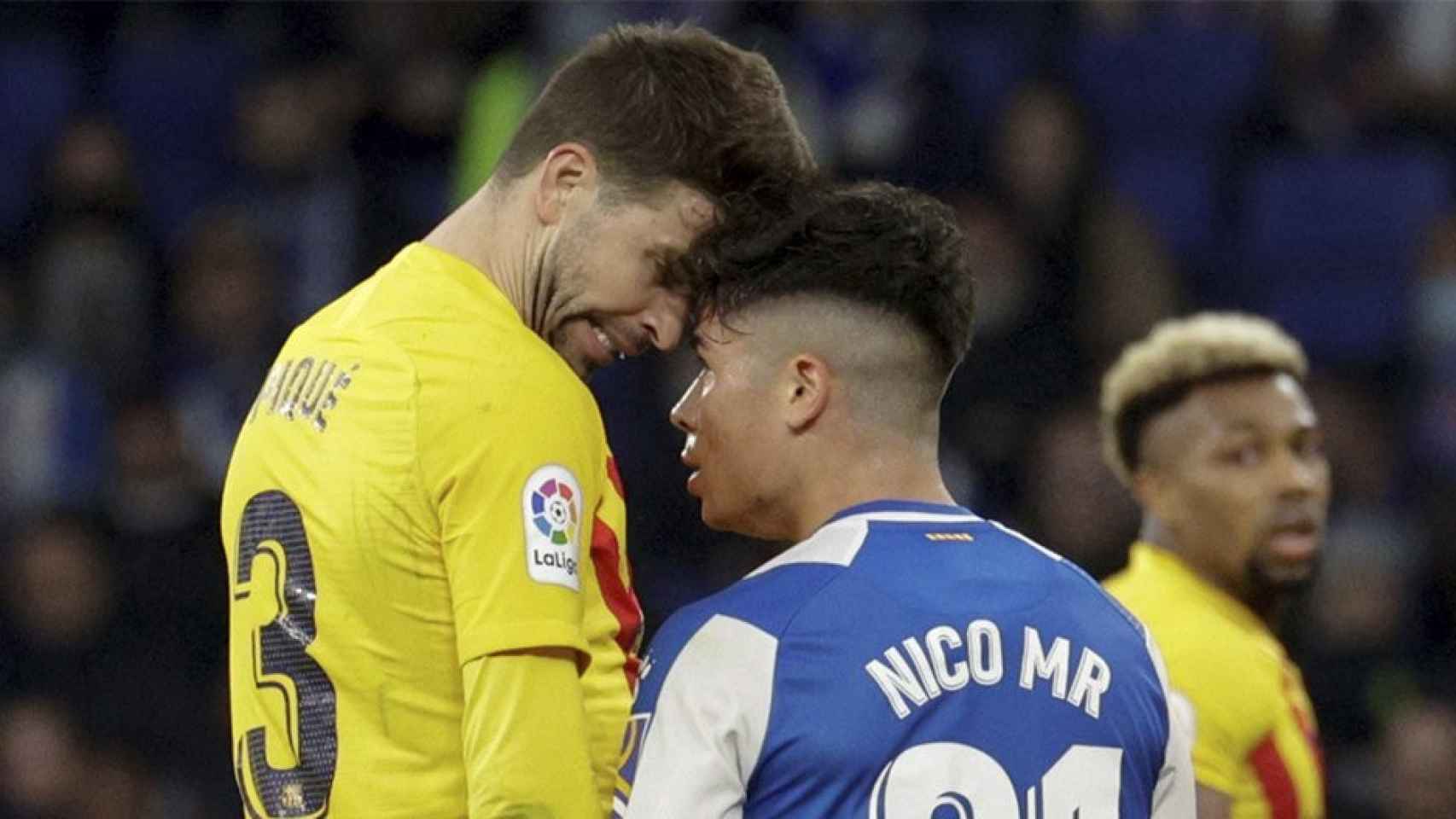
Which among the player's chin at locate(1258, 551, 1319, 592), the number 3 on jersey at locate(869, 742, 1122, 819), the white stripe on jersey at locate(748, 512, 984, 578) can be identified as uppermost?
the player's chin at locate(1258, 551, 1319, 592)

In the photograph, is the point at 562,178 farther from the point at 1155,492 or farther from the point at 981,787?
the point at 1155,492

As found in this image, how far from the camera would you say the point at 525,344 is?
3.07 metres

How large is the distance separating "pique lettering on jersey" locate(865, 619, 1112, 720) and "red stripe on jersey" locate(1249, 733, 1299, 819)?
1779mm

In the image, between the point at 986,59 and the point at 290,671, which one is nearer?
the point at 290,671

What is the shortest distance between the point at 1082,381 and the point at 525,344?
5.04 m

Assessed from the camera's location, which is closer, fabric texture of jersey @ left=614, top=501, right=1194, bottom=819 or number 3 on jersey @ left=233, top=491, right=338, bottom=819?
fabric texture of jersey @ left=614, top=501, right=1194, bottom=819

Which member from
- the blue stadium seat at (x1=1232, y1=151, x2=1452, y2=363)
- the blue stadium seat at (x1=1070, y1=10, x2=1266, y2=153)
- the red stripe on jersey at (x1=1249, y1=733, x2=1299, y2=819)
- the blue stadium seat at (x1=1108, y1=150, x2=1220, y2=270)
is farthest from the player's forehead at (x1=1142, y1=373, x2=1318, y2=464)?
the blue stadium seat at (x1=1070, y1=10, x2=1266, y2=153)

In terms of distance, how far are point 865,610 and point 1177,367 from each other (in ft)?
7.93

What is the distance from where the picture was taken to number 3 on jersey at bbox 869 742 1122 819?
2928 mm

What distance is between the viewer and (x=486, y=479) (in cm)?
295

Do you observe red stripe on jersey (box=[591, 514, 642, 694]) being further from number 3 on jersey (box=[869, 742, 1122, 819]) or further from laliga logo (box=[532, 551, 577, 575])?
number 3 on jersey (box=[869, 742, 1122, 819])

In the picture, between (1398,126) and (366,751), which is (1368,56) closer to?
(1398,126)

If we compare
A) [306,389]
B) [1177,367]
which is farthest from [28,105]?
[306,389]

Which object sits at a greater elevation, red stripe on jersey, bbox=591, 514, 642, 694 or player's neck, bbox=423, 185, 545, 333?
player's neck, bbox=423, 185, 545, 333
